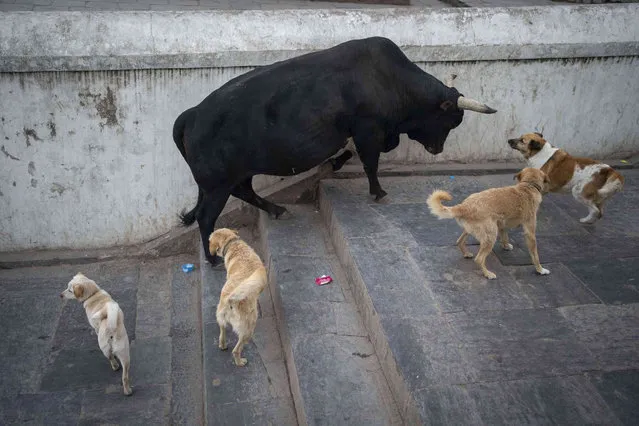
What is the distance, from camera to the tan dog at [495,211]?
5387mm

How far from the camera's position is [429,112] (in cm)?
687

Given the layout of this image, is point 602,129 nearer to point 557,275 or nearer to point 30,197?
point 557,275

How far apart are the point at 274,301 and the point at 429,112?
99.2 inches

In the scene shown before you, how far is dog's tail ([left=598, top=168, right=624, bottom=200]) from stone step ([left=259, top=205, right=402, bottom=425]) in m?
2.61

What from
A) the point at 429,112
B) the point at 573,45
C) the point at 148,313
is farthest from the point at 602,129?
the point at 148,313

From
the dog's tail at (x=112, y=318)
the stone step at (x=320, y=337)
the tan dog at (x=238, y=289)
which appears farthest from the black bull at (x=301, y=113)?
the dog's tail at (x=112, y=318)

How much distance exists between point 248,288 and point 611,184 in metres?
3.66

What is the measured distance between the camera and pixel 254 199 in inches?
274

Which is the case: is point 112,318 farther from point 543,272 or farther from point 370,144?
point 543,272

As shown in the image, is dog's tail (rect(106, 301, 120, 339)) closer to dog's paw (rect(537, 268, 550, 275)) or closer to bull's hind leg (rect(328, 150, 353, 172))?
bull's hind leg (rect(328, 150, 353, 172))

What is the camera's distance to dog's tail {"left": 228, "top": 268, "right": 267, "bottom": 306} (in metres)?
4.81

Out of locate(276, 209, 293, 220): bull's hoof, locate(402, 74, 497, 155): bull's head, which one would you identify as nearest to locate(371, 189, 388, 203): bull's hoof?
locate(402, 74, 497, 155): bull's head

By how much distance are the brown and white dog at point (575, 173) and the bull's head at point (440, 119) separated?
1.78 feet

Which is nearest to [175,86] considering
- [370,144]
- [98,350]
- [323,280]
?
[370,144]
